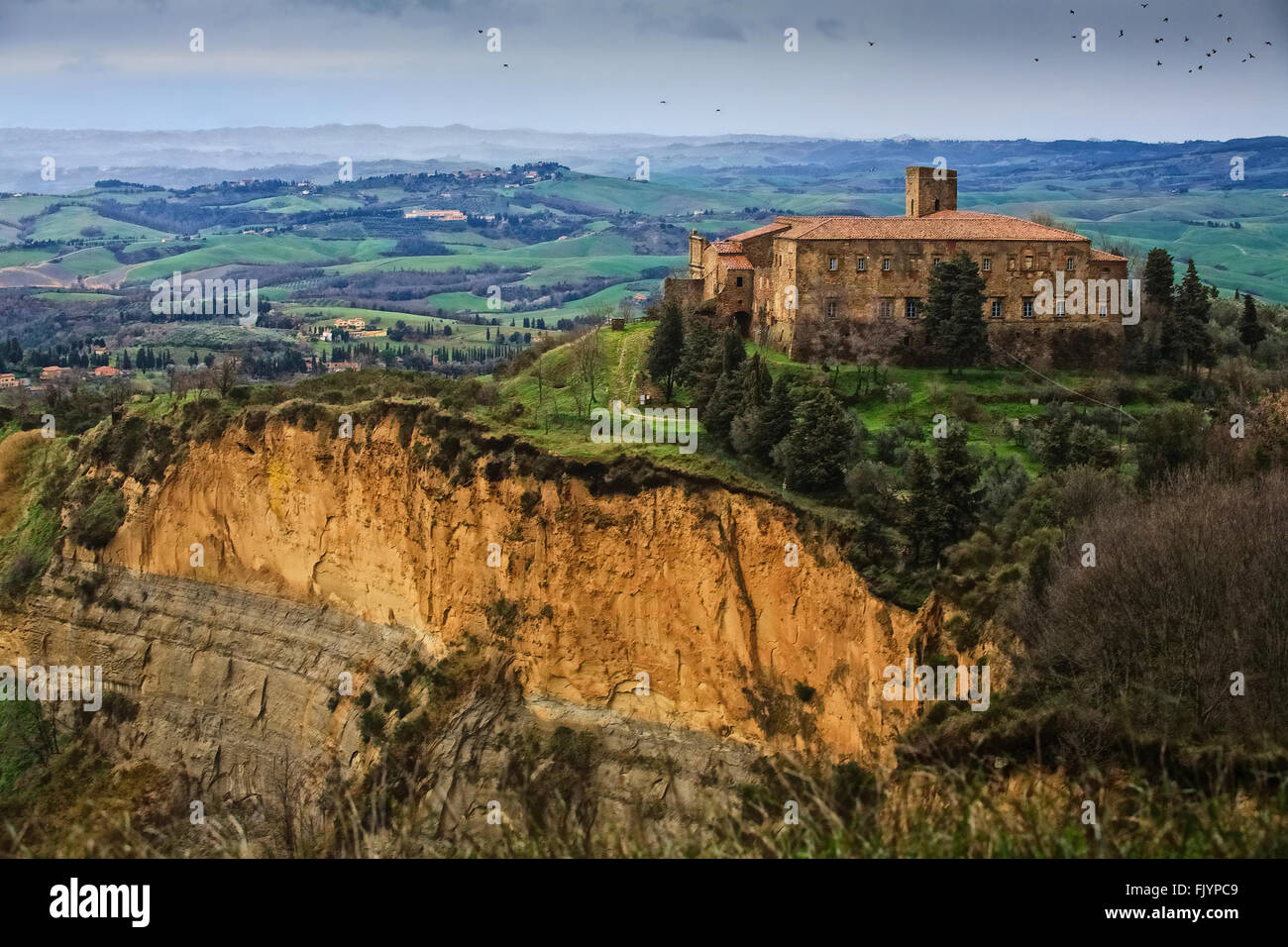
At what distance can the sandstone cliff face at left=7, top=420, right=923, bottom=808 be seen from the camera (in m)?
31.9

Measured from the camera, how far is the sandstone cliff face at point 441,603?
3192 cm

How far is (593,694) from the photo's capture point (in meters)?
35.4

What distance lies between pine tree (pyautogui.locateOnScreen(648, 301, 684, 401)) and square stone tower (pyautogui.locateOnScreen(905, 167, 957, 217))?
1033 cm

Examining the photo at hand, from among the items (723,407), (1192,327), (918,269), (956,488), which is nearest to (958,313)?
(918,269)

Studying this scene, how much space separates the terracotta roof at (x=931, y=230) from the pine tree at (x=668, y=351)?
4.91 m

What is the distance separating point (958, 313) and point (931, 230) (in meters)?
4.17

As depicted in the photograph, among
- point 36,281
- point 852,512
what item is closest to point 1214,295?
point 852,512

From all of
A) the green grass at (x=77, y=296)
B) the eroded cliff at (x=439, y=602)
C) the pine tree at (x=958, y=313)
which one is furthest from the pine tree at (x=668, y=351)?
the green grass at (x=77, y=296)

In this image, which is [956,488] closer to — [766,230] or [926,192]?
[766,230]

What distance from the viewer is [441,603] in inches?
1550
